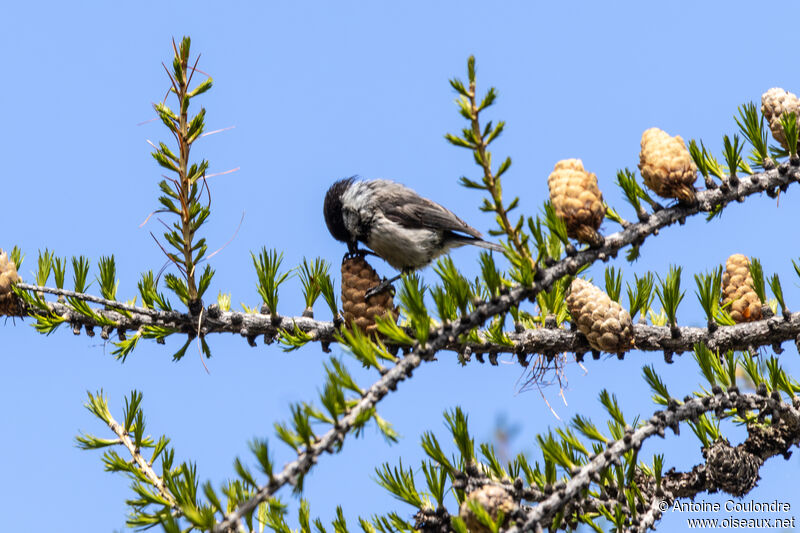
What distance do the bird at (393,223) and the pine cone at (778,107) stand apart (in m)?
1.63

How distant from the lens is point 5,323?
3.42m

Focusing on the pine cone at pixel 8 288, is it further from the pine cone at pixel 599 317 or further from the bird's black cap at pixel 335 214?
the pine cone at pixel 599 317

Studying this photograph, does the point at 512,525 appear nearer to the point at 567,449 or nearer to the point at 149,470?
the point at 567,449

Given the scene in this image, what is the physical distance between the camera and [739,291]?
11.0ft

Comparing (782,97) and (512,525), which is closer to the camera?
(512,525)

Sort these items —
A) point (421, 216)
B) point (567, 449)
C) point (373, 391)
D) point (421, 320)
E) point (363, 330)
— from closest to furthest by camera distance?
point (373, 391), point (421, 320), point (567, 449), point (363, 330), point (421, 216)

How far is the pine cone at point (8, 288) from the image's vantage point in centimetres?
331

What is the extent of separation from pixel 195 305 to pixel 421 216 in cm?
187

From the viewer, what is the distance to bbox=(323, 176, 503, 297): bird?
14.8 feet

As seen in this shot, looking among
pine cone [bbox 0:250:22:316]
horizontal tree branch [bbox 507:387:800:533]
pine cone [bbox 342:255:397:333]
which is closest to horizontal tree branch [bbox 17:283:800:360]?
pine cone [bbox 0:250:22:316]

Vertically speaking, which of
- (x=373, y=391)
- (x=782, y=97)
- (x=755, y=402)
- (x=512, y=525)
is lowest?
(x=512, y=525)

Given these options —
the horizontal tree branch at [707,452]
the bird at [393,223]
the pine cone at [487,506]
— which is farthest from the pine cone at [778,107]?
the pine cone at [487,506]

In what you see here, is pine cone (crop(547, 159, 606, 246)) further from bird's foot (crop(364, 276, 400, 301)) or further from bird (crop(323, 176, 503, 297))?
bird (crop(323, 176, 503, 297))

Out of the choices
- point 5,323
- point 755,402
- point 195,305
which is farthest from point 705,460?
point 5,323
